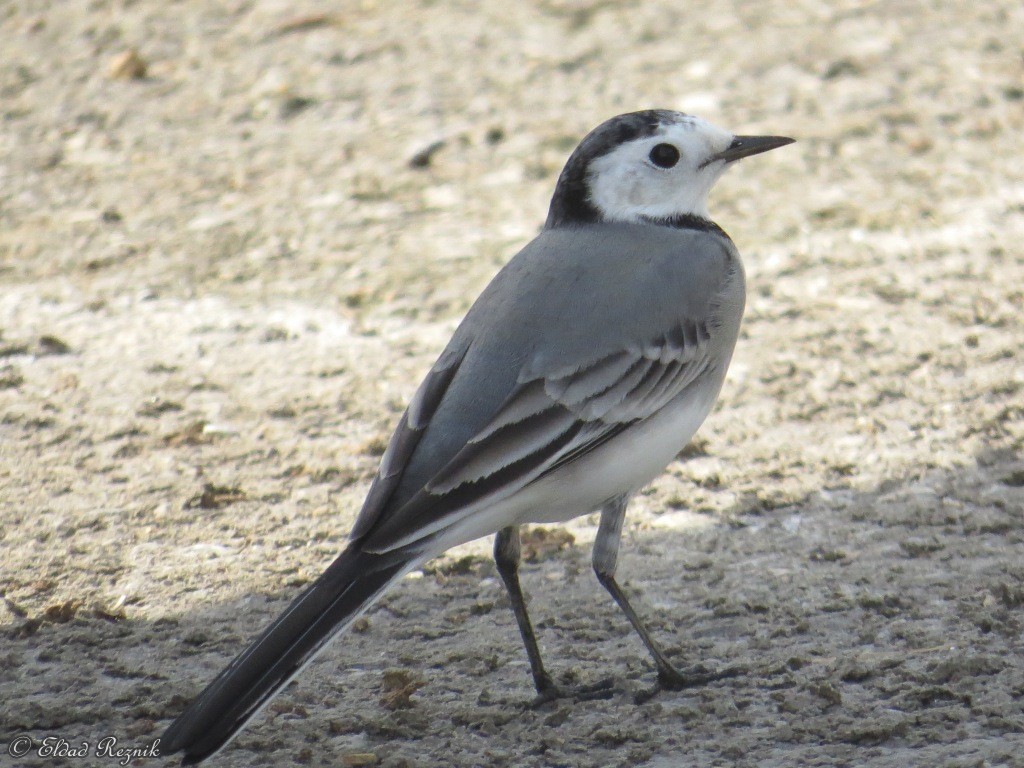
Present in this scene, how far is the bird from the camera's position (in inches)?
148

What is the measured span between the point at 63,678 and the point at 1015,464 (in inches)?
141

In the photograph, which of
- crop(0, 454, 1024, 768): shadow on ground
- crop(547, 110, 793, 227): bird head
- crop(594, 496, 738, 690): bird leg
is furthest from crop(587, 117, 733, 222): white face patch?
crop(0, 454, 1024, 768): shadow on ground

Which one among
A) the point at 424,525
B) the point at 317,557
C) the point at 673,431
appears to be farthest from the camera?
the point at 317,557

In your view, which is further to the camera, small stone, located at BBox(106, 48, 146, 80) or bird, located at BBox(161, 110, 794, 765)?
small stone, located at BBox(106, 48, 146, 80)

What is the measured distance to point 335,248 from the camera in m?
7.55

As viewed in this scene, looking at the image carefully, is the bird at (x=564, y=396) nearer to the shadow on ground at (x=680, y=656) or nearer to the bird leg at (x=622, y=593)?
the bird leg at (x=622, y=593)

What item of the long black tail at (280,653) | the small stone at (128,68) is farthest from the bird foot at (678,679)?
the small stone at (128,68)

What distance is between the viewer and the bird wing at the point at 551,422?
3922 millimetres

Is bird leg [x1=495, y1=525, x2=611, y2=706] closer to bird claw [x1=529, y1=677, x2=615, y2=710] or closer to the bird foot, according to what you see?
bird claw [x1=529, y1=677, x2=615, y2=710]

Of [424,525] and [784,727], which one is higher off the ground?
[424,525]

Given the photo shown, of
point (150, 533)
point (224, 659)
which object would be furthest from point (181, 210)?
point (224, 659)

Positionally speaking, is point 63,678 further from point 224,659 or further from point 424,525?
point 424,525

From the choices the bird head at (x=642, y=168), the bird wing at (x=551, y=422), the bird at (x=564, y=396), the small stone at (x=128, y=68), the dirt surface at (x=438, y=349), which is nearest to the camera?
the bird at (x=564, y=396)

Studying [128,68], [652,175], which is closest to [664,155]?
[652,175]
